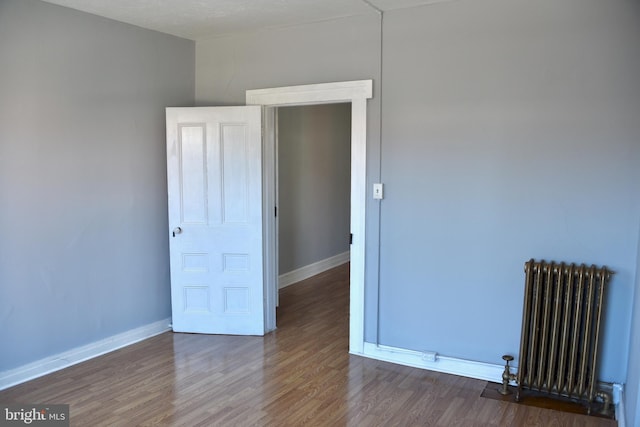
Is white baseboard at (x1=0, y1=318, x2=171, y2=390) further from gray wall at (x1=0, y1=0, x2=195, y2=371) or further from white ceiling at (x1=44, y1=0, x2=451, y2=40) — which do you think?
white ceiling at (x1=44, y1=0, x2=451, y2=40)

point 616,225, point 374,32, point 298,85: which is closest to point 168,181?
point 298,85

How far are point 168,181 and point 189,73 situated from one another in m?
1.04

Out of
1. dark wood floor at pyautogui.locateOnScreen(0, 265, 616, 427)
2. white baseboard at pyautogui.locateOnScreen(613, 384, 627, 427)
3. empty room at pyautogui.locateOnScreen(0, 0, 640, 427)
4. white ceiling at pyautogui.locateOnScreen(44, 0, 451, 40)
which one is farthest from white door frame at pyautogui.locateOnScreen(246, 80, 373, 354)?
white baseboard at pyautogui.locateOnScreen(613, 384, 627, 427)

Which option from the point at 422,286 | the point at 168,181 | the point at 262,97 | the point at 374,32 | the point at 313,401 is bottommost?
the point at 313,401

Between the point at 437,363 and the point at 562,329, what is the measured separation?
940 mm

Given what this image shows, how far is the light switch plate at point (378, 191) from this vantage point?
3.81 meters

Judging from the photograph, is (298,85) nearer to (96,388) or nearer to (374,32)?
(374,32)

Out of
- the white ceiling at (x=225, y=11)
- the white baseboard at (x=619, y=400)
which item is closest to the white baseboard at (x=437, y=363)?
the white baseboard at (x=619, y=400)

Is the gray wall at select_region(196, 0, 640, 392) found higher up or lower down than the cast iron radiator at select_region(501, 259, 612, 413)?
higher up

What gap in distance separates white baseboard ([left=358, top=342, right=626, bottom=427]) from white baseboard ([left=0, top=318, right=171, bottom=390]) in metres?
1.85

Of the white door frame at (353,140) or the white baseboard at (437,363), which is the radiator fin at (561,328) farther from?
the white door frame at (353,140)

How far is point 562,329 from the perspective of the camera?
314 centimetres

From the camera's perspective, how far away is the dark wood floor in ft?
9.93

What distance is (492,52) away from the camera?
3352 mm
